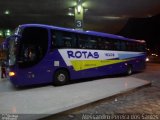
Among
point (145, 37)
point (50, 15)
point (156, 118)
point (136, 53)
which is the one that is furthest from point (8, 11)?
point (145, 37)

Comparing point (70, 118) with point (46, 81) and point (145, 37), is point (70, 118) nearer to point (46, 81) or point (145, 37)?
A: point (46, 81)

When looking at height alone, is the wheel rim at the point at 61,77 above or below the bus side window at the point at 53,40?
below

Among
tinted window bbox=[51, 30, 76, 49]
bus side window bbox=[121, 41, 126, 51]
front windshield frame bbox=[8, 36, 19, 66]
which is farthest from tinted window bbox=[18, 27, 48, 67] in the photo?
bus side window bbox=[121, 41, 126, 51]

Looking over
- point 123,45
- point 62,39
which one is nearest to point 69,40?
point 62,39

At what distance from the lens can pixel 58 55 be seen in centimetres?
1143

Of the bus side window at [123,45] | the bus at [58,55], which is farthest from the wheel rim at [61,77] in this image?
the bus side window at [123,45]

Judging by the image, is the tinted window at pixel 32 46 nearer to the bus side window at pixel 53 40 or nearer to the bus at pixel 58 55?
the bus at pixel 58 55

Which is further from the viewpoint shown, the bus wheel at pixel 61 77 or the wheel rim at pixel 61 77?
the wheel rim at pixel 61 77

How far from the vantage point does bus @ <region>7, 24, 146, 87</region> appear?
1008cm

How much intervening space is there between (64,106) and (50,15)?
14.0 meters

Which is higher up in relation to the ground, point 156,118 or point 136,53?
point 136,53

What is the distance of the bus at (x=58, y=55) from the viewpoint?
1008 centimetres

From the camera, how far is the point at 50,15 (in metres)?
19.9

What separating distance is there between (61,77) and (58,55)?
3.68ft
